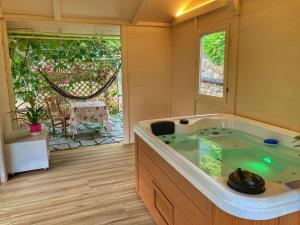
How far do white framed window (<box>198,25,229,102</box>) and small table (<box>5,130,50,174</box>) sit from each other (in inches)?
84.4

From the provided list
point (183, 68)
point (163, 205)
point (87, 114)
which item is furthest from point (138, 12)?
point (163, 205)

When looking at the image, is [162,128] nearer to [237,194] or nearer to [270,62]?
[270,62]

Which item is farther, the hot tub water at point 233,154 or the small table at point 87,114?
the small table at point 87,114

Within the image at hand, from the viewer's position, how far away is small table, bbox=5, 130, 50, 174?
2648 mm

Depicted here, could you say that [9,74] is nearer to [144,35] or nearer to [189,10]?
[144,35]

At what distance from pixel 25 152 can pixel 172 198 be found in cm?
196

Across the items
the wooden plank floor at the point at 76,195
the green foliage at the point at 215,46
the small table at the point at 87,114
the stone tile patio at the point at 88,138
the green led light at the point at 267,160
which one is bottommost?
the wooden plank floor at the point at 76,195

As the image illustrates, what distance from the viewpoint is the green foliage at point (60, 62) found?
182 inches

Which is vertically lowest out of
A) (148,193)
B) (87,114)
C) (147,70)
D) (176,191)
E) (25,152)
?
(148,193)

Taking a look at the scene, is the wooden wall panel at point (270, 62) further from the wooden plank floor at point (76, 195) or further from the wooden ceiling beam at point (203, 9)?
the wooden plank floor at point (76, 195)

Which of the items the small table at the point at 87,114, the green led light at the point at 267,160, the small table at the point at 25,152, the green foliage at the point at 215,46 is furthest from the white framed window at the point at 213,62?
the small table at the point at 25,152

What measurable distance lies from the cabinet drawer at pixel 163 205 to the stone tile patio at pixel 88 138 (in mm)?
2234

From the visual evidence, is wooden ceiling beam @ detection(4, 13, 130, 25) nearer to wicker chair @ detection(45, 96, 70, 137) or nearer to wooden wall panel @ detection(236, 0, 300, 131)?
wicker chair @ detection(45, 96, 70, 137)

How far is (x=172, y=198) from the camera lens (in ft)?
4.93
